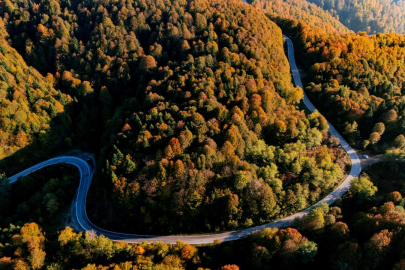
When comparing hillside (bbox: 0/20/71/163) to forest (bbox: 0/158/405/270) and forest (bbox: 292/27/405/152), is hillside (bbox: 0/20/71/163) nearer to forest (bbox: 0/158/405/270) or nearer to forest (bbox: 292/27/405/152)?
forest (bbox: 0/158/405/270)

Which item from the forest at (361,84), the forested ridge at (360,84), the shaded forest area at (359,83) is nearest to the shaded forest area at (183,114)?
the forest at (361,84)

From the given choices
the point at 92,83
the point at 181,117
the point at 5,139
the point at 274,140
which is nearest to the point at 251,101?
the point at 274,140

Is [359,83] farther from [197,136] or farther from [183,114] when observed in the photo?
[183,114]

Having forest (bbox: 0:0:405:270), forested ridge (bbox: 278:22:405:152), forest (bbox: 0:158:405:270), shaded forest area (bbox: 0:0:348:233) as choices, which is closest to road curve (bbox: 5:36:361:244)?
forest (bbox: 0:0:405:270)

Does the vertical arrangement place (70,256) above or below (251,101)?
below

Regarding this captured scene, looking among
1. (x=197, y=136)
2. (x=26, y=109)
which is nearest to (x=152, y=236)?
(x=197, y=136)

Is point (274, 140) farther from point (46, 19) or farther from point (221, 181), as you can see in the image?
point (46, 19)

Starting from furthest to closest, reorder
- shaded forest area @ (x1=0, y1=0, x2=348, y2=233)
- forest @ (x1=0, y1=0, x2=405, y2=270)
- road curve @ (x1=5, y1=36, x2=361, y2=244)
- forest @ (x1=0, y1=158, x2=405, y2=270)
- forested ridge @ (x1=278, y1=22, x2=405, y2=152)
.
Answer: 1. forested ridge @ (x1=278, y1=22, x2=405, y2=152)
2. shaded forest area @ (x1=0, y1=0, x2=348, y2=233)
3. road curve @ (x1=5, y1=36, x2=361, y2=244)
4. forest @ (x1=0, y1=0, x2=405, y2=270)
5. forest @ (x1=0, y1=158, x2=405, y2=270)

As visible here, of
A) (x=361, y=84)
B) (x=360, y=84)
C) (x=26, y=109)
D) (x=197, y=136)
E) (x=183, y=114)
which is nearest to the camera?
(x=197, y=136)
